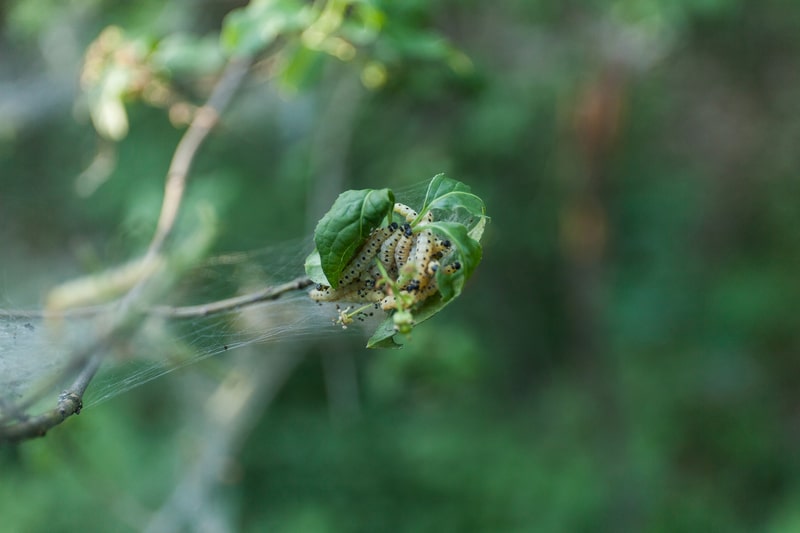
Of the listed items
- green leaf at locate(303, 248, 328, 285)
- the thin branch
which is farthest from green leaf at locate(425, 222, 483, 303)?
the thin branch

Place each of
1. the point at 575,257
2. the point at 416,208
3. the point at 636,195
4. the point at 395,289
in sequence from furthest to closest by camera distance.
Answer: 1. the point at 636,195
2. the point at 575,257
3. the point at 416,208
4. the point at 395,289

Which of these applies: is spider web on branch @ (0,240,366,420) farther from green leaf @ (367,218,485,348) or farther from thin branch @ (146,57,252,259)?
green leaf @ (367,218,485,348)

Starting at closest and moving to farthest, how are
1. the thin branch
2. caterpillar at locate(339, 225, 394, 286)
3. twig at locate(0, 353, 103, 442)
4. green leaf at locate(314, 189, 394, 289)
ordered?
twig at locate(0, 353, 103, 442) < green leaf at locate(314, 189, 394, 289) < caterpillar at locate(339, 225, 394, 286) < the thin branch

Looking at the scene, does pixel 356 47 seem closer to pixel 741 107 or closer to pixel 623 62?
pixel 623 62

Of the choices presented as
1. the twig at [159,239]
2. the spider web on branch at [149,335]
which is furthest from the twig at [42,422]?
the spider web on branch at [149,335]

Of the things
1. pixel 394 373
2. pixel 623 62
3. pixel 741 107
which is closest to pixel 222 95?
pixel 394 373

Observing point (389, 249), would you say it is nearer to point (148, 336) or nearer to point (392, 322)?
point (392, 322)

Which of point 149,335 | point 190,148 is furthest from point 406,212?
point 190,148
